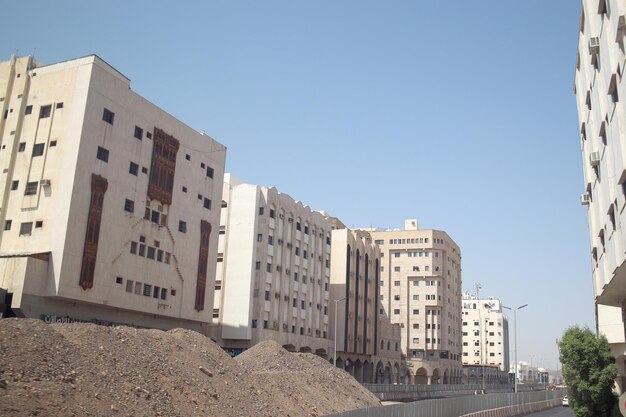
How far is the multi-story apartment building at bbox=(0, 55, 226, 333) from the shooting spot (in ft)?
157

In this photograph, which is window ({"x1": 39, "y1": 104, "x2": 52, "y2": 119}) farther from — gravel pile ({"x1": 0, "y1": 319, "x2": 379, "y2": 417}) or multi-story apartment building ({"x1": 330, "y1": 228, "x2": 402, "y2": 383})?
multi-story apartment building ({"x1": 330, "y1": 228, "x2": 402, "y2": 383})

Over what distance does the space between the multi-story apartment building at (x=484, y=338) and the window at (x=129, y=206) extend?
149m

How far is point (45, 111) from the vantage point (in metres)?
52.4

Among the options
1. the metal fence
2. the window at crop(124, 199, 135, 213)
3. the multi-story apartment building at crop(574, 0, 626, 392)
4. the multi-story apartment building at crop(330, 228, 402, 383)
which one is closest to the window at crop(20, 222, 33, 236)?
the window at crop(124, 199, 135, 213)

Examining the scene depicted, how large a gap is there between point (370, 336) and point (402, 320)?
107 feet

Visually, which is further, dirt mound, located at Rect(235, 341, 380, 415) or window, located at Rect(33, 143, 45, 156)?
window, located at Rect(33, 143, 45, 156)

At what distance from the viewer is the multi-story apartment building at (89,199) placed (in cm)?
4778

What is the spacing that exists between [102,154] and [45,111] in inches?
256

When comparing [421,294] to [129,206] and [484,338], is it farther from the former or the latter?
[129,206]

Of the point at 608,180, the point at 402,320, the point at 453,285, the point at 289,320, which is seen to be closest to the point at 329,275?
the point at 289,320

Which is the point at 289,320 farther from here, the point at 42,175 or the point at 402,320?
the point at 402,320

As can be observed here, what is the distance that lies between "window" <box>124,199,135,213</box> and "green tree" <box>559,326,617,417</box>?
39.7 metres

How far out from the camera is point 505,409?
151ft

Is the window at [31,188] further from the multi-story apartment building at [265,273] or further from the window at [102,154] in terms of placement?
the multi-story apartment building at [265,273]
